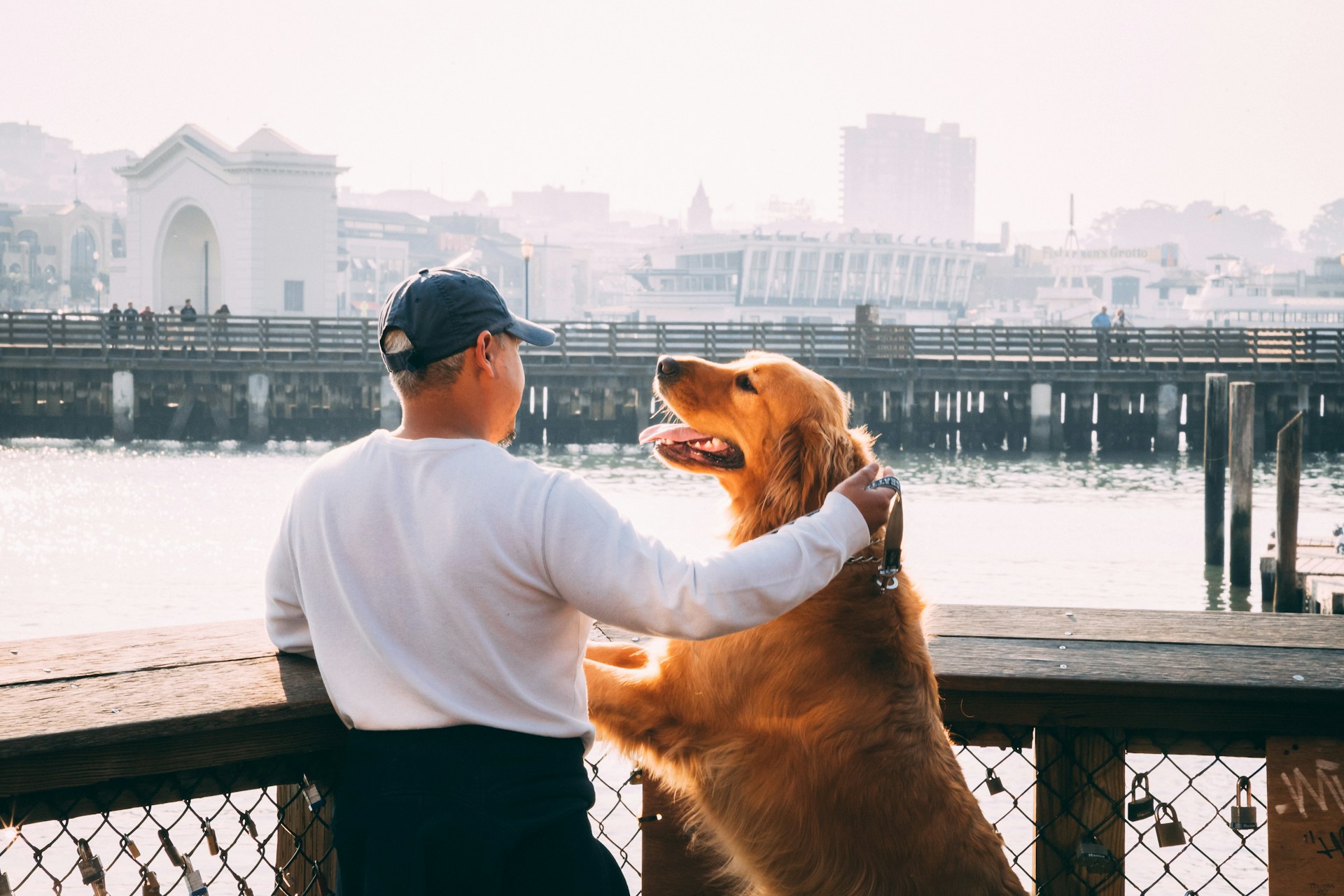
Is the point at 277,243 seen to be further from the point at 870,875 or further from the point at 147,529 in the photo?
the point at 870,875

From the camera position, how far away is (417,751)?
5.70 feet

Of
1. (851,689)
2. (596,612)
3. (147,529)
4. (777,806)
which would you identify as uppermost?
(596,612)

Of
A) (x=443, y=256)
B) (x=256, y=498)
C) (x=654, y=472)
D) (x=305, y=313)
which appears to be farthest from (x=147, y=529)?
(x=443, y=256)

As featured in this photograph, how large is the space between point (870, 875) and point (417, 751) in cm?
78

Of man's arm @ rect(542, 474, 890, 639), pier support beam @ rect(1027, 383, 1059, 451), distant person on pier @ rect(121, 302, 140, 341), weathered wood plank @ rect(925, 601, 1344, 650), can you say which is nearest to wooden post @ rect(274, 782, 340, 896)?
Answer: man's arm @ rect(542, 474, 890, 639)

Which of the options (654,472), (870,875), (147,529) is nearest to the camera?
(870,875)

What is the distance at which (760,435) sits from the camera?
2785 mm

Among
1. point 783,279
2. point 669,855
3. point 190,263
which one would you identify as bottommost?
point 669,855

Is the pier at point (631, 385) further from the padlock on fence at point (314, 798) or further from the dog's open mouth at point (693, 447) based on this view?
the padlock on fence at point (314, 798)

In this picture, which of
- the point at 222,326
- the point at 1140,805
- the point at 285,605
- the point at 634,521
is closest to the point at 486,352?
the point at 285,605

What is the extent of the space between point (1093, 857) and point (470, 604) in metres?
1.19

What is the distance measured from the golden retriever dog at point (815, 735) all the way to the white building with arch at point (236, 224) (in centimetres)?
5231

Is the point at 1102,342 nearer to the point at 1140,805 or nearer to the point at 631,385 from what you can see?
the point at 631,385

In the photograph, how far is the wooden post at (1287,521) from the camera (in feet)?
37.8
